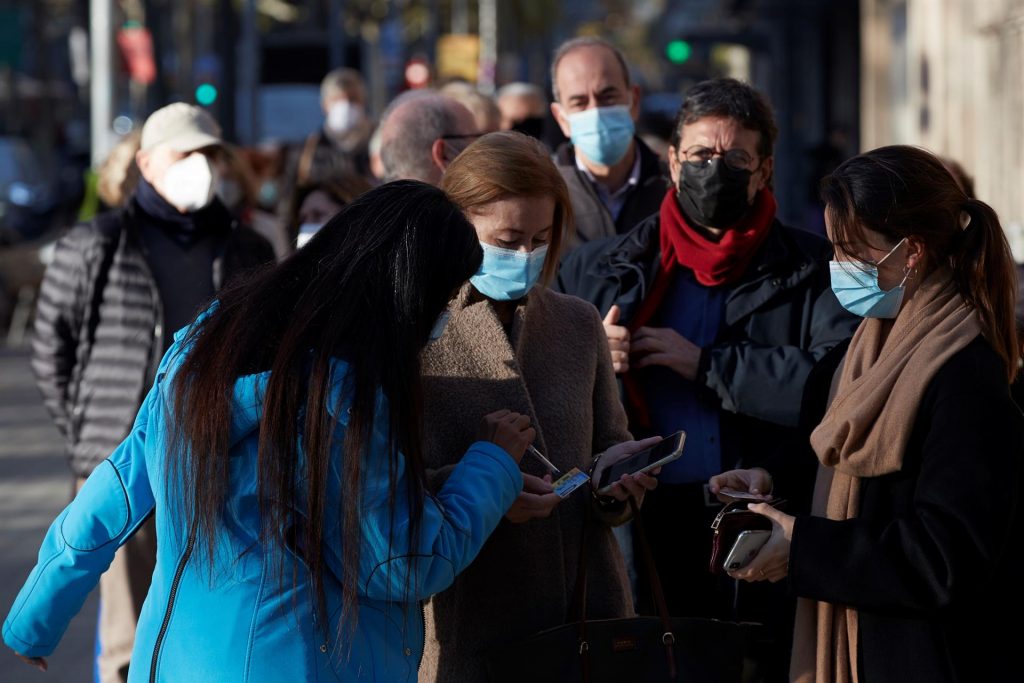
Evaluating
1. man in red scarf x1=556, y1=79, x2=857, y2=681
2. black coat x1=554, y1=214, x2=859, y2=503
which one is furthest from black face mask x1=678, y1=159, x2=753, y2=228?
black coat x1=554, y1=214, x2=859, y2=503

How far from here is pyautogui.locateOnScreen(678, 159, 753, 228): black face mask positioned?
4.11m

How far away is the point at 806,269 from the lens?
4133 millimetres

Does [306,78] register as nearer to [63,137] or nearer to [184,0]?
[184,0]

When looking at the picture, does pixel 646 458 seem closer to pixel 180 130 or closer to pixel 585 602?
pixel 585 602

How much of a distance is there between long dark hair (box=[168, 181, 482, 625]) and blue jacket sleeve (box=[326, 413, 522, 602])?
0.7 inches

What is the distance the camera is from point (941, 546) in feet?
9.06

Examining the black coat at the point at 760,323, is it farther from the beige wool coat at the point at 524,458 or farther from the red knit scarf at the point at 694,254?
the beige wool coat at the point at 524,458

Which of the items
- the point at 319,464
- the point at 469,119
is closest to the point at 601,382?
the point at 319,464

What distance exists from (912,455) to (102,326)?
124 inches

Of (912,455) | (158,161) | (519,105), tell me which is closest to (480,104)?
(519,105)

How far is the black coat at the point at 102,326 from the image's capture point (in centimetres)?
521

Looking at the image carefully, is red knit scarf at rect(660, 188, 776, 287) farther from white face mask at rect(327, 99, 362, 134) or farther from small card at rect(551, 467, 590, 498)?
white face mask at rect(327, 99, 362, 134)

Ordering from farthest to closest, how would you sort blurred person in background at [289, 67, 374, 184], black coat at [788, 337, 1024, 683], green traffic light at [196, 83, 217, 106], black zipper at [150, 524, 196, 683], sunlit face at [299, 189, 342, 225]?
green traffic light at [196, 83, 217, 106] → blurred person in background at [289, 67, 374, 184] → sunlit face at [299, 189, 342, 225] → black coat at [788, 337, 1024, 683] → black zipper at [150, 524, 196, 683]

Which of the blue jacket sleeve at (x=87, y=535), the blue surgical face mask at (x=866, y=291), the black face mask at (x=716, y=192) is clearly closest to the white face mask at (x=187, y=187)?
the black face mask at (x=716, y=192)
